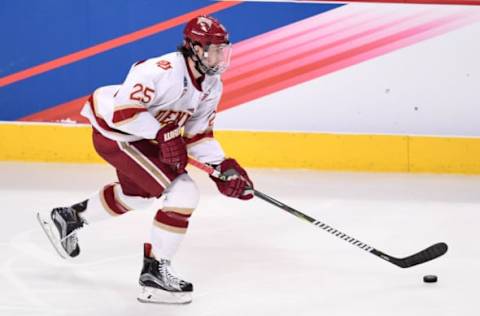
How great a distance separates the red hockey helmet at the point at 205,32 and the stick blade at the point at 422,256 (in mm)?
1076

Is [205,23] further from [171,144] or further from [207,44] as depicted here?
[171,144]

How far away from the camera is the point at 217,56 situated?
4164 mm

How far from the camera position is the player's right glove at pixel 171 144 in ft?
13.3

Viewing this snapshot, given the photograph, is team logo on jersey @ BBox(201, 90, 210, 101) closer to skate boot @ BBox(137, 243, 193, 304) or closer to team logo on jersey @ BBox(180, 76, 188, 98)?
team logo on jersey @ BBox(180, 76, 188, 98)

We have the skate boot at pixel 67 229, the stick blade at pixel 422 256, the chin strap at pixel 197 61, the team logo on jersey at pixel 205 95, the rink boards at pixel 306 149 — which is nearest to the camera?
the chin strap at pixel 197 61

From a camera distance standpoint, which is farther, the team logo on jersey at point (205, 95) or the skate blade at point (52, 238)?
the skate blade at point (52, 238)

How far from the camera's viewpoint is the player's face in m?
4.14

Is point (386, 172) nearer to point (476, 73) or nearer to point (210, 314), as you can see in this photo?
point (476, 73)

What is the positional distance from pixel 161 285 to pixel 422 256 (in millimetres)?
1028

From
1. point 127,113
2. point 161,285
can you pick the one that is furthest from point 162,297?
point 127,113

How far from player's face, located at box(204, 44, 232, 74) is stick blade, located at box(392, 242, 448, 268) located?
0.99 m

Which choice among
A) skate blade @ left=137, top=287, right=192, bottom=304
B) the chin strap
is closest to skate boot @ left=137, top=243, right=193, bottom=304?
skate blade @ left=137, top=287, right=192, bottom=304

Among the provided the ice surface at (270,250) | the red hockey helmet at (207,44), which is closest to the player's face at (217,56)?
the red hockey helmet at (207,44)

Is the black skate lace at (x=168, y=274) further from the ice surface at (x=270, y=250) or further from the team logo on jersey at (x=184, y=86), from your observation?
the team logo on jersey at (x=184, y=86)
